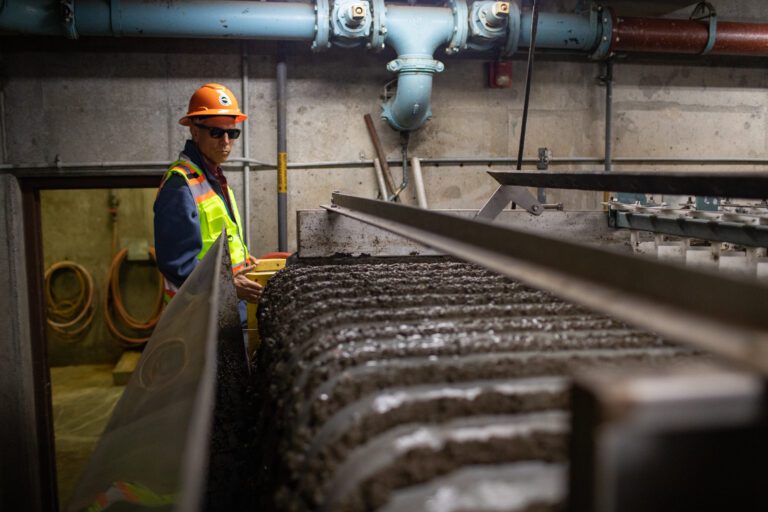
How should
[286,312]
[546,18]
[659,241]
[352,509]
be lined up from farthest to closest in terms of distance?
[546,18] → [659,241] → [286,312] → [352,509]

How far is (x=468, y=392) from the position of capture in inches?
30.0

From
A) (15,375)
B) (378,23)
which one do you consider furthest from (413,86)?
(15,375)

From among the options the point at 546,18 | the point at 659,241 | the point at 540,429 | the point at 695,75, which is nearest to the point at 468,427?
the point at 540,429

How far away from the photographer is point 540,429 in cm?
67

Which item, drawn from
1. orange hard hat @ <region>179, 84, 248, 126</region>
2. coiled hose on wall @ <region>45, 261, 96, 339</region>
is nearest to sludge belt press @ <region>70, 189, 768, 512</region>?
orange hard hat @ <region>179, 84, 248, 126</region>

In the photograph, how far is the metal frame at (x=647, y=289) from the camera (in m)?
0.45

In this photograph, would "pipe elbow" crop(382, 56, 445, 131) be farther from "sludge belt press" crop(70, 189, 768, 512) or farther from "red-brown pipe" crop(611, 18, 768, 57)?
"sludge belt press" crop(70, 189, 768, 512)

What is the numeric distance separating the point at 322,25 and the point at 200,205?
4.81 ft

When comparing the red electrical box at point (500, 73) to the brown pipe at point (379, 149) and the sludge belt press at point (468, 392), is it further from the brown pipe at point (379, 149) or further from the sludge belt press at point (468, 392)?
the sludge belt press at point (468, 392)

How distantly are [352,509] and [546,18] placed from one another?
3.58m

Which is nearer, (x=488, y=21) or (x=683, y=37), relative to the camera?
(x=488, y=21)

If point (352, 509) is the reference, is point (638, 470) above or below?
above

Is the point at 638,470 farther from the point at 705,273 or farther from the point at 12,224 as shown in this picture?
the point at 12,224

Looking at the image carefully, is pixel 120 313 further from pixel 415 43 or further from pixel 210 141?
pixel 415 43
